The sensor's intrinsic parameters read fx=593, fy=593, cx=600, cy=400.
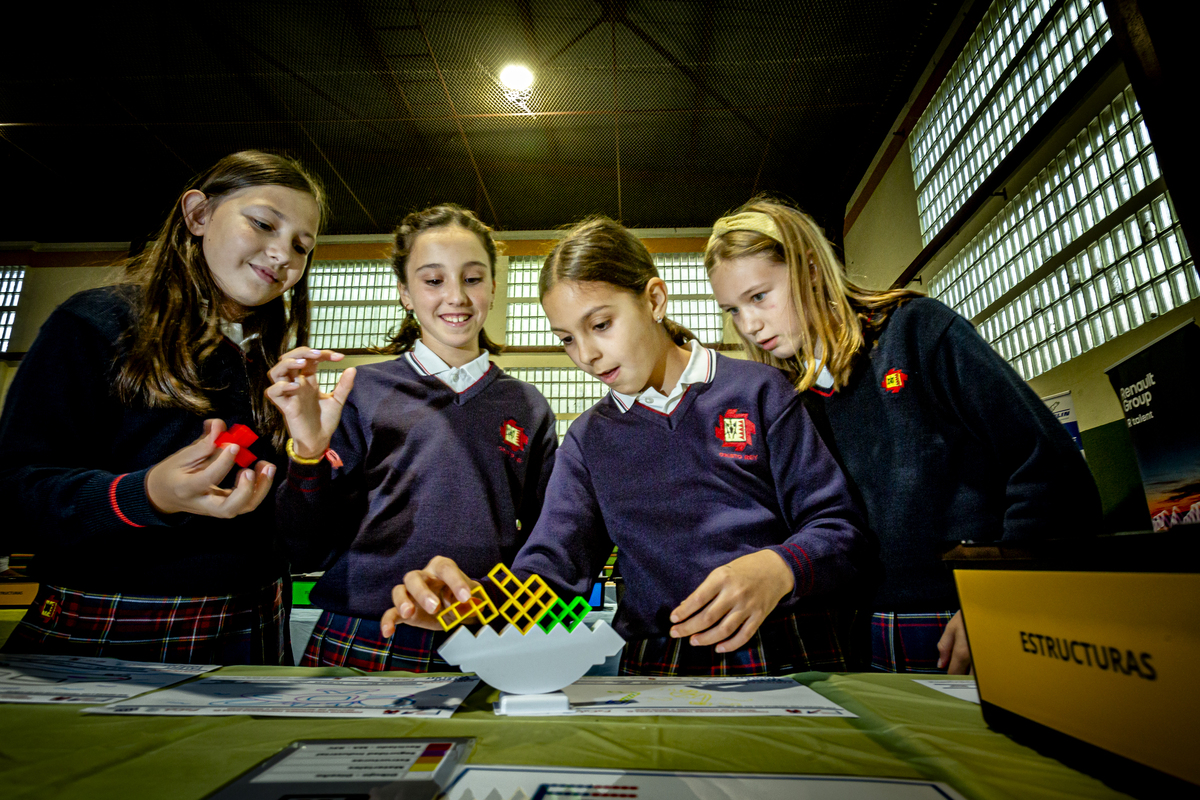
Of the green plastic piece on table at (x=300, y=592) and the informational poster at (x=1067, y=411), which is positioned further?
the green plastic piece on table at (x=300, y=592)

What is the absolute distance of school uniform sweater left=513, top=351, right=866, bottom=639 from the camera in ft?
3.34

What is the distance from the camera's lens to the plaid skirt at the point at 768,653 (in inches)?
39.0

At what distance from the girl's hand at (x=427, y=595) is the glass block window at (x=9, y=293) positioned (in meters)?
5.94

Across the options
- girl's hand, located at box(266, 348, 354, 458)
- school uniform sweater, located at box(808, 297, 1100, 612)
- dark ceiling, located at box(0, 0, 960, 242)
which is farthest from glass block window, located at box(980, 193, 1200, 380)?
girl's hand, located at box(266, 348, 354, 458)

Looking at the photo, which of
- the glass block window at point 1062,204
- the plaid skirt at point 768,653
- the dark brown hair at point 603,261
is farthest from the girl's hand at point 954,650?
the glass block window at point 1062,204

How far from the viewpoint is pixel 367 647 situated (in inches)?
42.4

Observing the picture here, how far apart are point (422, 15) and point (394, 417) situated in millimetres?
2531

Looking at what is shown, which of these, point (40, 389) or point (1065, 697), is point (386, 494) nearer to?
point (40, 389)

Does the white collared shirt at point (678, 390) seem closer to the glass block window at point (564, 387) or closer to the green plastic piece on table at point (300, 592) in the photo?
the green plastic piece on table at point (300, 592)

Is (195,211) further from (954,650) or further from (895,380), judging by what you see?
(954,650)

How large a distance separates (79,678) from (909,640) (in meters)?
1.20

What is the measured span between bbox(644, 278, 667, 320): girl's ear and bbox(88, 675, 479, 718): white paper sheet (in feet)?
2.61

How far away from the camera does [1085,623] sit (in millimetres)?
419

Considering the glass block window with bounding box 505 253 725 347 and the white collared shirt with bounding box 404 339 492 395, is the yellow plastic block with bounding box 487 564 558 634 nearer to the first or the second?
the white collared shirt with bounding box 404 339 492 395
